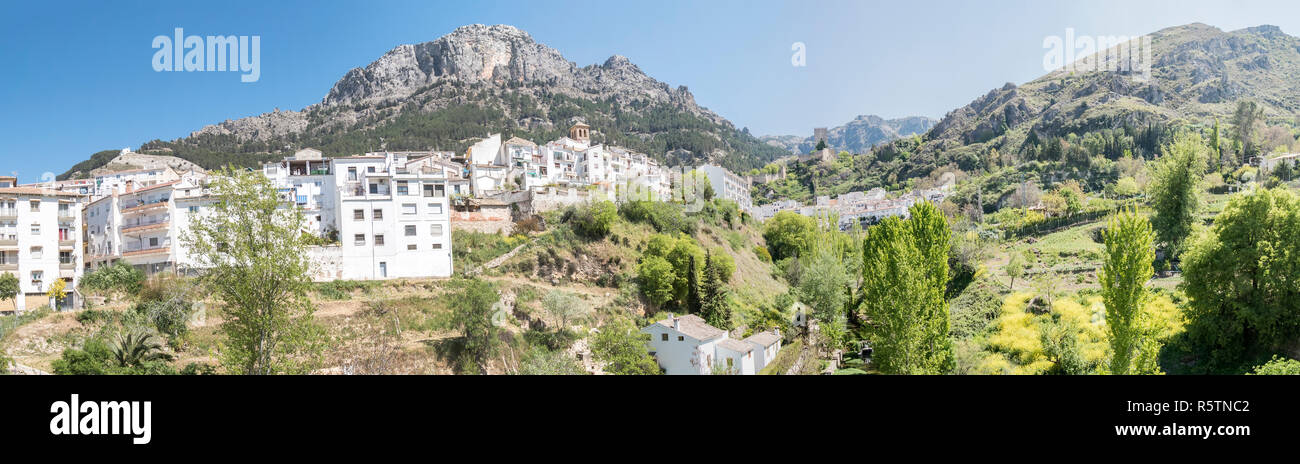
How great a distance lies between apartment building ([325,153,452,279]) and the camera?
24.3 m

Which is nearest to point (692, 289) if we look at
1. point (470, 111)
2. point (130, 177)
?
point (130, 177)

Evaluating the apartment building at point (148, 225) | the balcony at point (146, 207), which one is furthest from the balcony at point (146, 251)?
the balcony at point (146, 207)

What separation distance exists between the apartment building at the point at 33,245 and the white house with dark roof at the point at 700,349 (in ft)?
68.8

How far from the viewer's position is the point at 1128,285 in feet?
37.9

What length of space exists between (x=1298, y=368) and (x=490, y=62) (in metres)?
108

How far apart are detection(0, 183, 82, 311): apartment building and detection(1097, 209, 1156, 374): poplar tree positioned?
30.9m

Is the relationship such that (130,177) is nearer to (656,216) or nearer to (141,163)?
(141,163)

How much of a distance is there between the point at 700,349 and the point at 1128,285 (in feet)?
42.4

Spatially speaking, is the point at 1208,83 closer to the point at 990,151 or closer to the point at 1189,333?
the point at 990,151

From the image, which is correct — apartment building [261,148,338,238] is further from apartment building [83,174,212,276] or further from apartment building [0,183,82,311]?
apartment building [0,183,82,311]

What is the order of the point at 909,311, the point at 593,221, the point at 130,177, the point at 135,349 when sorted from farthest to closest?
1. the point at 130,177
2. the point at 593,221
3. the point at 135,349
4. the point at 909,311

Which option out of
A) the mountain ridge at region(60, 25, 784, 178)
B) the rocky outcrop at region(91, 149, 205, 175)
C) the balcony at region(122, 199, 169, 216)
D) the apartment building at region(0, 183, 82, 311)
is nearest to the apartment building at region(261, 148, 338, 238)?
the balcony at region(122, 199, 169, 216)

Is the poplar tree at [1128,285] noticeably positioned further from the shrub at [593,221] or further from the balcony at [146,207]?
the balcony at [146,207]
